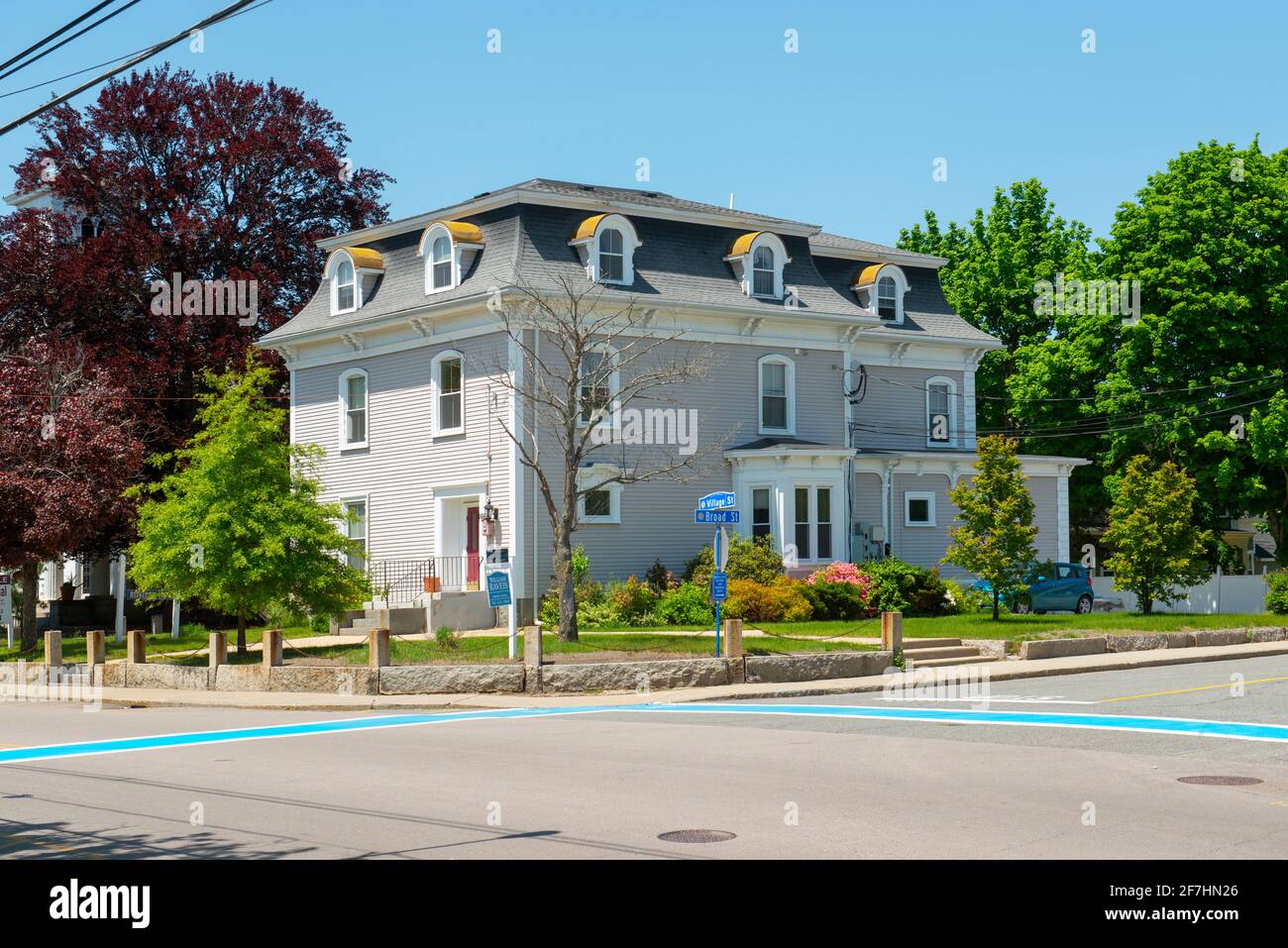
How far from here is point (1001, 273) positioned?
189 ft

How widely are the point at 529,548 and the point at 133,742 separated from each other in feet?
54.9

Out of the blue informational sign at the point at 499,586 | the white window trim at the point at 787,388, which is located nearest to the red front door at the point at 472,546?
the white window trim at the point at 787,388

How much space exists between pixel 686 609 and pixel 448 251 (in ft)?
36.7

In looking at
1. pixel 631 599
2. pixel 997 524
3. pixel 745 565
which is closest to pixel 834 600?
pixel 745 565

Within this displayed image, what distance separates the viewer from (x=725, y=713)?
69.3 ft

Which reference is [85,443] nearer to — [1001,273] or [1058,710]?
[1058,710]

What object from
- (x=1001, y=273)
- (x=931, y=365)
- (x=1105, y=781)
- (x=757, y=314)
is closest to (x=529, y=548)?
(x=757, y=314)

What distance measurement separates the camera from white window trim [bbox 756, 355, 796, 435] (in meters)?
38.5

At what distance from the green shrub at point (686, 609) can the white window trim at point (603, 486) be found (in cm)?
339

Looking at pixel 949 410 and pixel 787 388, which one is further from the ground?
pixel 787 388

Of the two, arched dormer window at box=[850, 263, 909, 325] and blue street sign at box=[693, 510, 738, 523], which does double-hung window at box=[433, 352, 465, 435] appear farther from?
arched dormer window at box=[850, 263, 909, 325]

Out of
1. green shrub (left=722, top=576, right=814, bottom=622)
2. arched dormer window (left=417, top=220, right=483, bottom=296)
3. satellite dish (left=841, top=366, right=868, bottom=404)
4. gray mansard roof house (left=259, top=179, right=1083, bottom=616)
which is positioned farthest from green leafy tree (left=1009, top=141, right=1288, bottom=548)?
arched dormer window (left=417, top=220, right=483, bottom=296)

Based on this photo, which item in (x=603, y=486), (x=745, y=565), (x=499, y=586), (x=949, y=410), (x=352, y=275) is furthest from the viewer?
(x=949, y=410)

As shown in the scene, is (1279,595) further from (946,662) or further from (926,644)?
(946,662)
